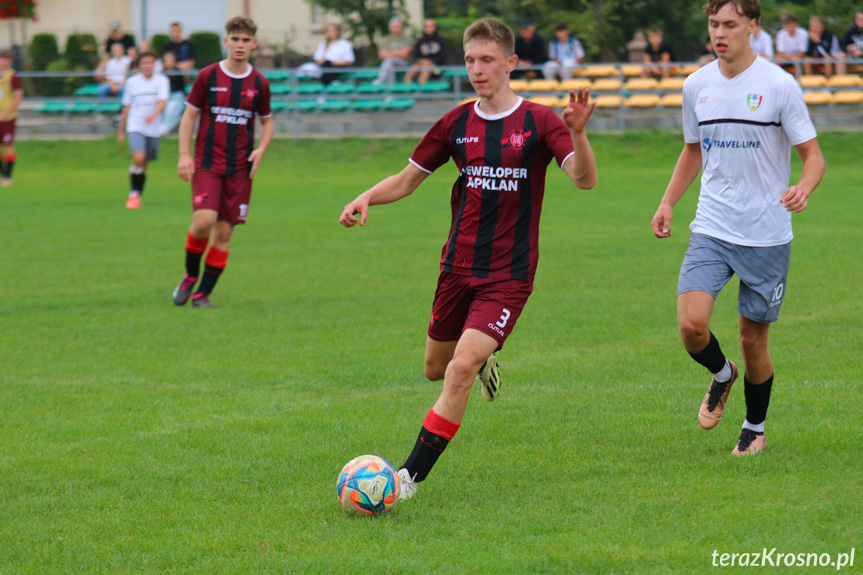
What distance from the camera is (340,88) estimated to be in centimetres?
2589

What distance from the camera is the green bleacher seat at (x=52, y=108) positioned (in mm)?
27422

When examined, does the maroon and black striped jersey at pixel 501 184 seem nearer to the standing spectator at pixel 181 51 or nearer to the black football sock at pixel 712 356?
the black football sock at pixel 712 356

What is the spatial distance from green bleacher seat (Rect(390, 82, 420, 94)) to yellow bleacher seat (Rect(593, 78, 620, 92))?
4.25 meters

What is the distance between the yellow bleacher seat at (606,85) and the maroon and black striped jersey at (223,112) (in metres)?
15.7

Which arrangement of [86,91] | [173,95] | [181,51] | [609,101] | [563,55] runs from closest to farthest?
[609,101]
[173,95]
[563,55]
[181,51]
[86,91]

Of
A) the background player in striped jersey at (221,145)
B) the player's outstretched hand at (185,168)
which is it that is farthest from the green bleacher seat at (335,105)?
the player's outstretched hand at (185,168)

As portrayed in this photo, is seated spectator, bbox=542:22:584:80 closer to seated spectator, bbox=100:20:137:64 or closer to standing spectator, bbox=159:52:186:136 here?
standing spectator, bbox=159:52:186:136

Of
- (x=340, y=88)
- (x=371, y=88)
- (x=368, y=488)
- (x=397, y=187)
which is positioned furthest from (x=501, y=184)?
(x=340, y=88)

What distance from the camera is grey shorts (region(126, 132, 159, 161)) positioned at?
1669 cm

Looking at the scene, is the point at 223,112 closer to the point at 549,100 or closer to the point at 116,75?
the point at 549,100

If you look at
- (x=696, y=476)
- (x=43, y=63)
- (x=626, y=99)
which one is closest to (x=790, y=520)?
(x=696, y=476)

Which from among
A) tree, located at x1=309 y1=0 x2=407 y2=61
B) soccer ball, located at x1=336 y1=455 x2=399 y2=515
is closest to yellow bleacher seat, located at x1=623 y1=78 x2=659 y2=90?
tree, located at x1=309 y1=0 x2=407 y2=61

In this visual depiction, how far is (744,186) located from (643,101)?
19.0 metres

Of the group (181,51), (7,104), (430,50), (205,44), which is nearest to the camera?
(7,104)
